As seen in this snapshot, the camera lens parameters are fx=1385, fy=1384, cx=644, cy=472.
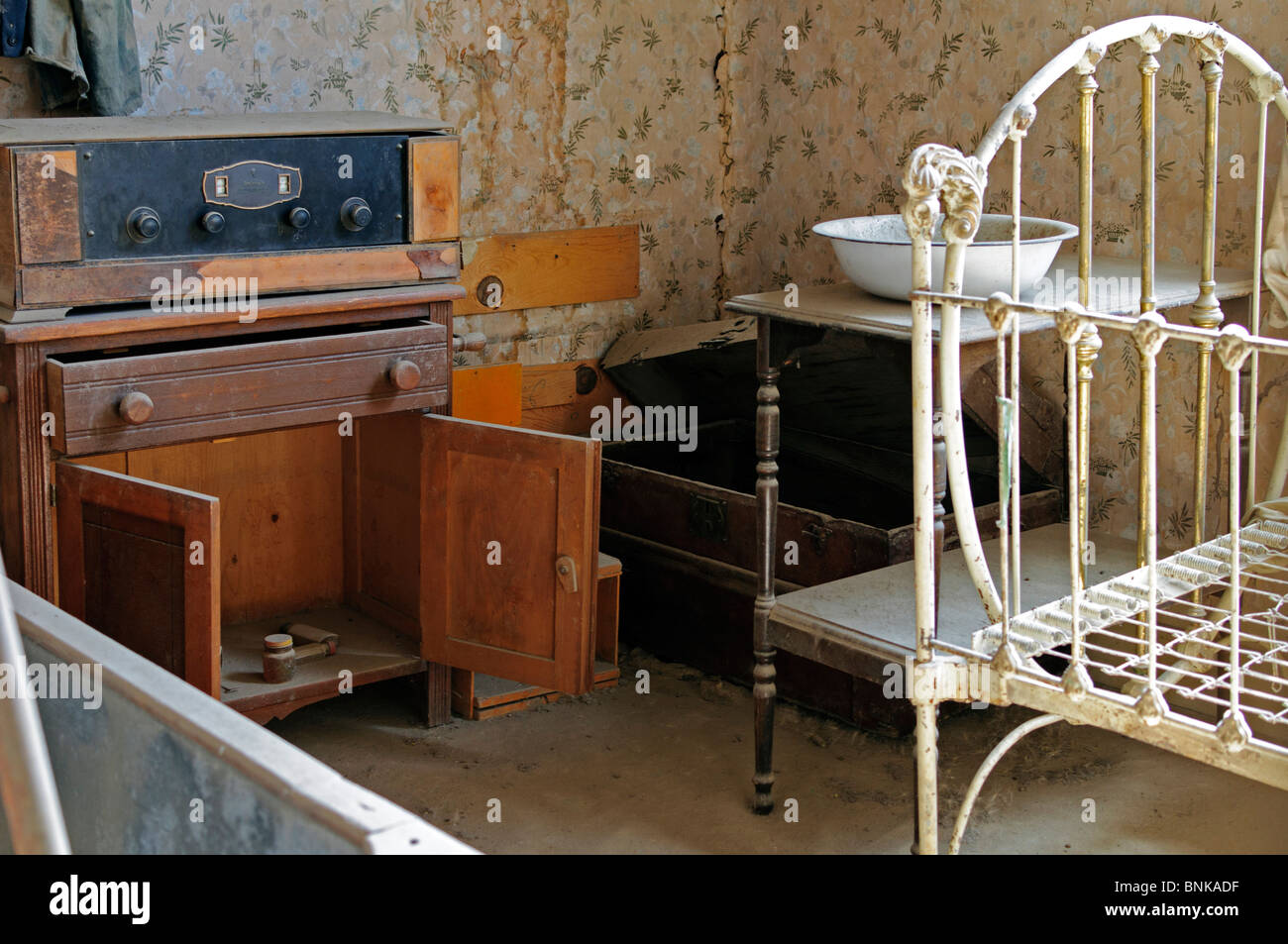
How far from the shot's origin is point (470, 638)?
2.83 metres

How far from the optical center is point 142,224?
2359mm

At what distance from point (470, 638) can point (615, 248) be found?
135cm

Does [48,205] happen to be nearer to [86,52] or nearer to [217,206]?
[217,206]

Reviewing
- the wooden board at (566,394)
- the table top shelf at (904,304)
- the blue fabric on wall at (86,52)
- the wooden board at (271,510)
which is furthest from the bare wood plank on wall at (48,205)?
the wooden board at (566,394)

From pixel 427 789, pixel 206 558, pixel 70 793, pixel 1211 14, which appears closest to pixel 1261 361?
pixel 1211 14

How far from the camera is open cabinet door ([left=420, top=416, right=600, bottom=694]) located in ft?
8.59

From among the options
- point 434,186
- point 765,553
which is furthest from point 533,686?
point 434,186

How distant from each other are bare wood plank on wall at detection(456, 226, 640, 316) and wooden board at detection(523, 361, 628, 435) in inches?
7.1

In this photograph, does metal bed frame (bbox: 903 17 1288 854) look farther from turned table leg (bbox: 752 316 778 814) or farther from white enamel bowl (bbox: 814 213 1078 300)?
turned table leg (bbox: 752 316 778 814)

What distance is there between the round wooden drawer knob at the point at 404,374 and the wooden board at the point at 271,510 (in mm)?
513

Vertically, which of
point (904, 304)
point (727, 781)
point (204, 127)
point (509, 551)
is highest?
point (204, 127)

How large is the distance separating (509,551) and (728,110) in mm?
1737
